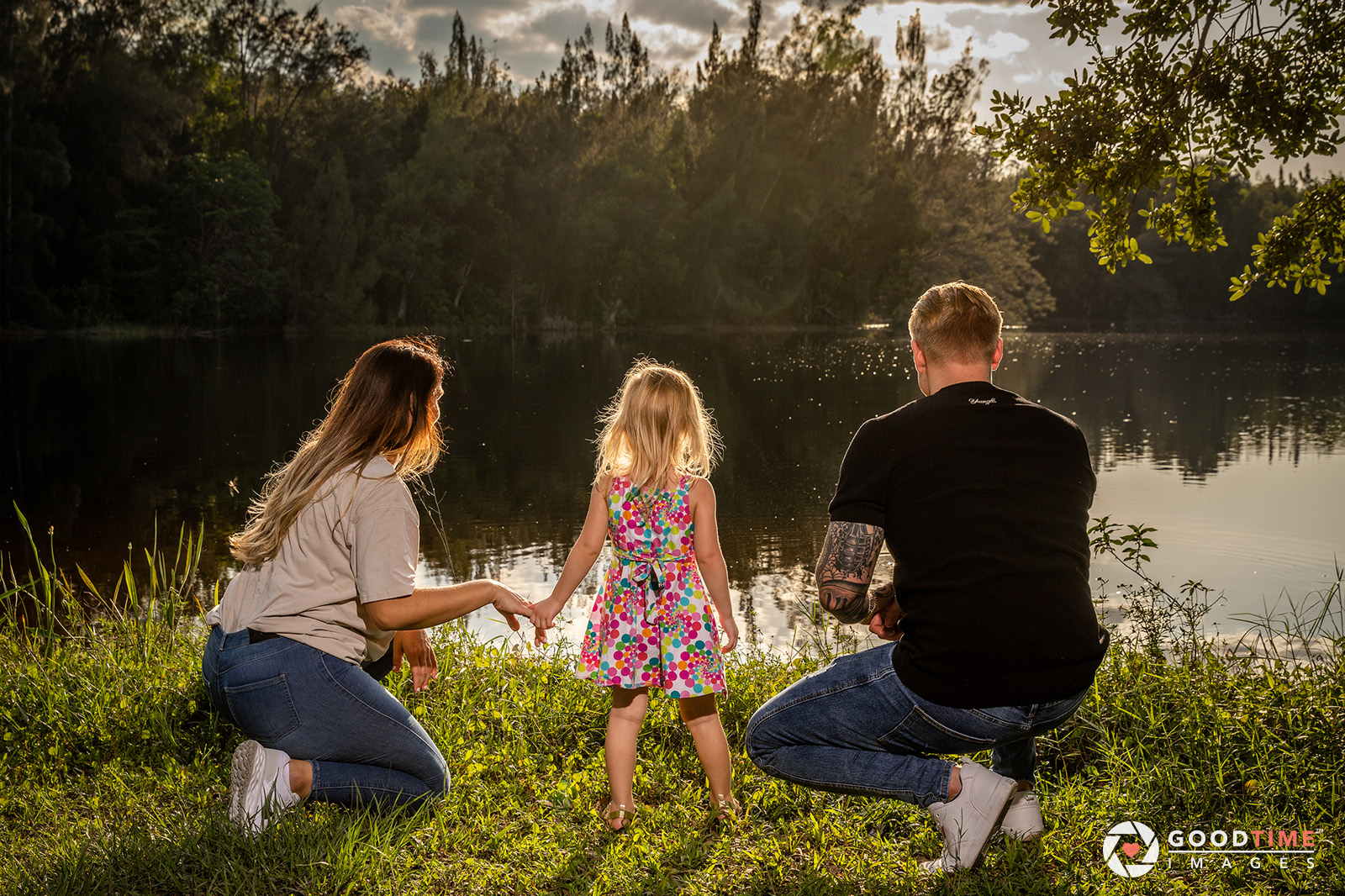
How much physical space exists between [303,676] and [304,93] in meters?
52.2

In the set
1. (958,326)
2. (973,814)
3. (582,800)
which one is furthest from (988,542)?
(582,800)

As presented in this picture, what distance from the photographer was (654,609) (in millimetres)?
3404

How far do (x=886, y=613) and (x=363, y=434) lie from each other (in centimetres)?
174

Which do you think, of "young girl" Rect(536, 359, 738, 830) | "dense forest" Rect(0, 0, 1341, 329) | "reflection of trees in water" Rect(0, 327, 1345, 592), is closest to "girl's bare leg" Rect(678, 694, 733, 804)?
"young girl" Rect(536, 359, 738, 830)

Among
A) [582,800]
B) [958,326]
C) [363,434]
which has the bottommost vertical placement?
[582,800]

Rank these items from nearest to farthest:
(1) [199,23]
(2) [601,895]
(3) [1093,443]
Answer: (2) [601,895], (3) [1093,443], (1) [199,23]

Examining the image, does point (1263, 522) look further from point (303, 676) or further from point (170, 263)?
point (170, 263)

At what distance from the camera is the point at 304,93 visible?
4906 cm

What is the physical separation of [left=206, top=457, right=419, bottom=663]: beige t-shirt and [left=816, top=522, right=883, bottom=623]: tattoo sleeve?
1263mm

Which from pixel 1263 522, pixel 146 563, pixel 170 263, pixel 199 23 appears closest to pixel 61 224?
pixel 170 263

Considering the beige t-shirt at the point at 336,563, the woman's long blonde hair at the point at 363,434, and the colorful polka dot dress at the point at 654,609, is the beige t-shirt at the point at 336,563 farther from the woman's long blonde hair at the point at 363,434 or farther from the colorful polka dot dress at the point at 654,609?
the colorful polka dot dress at the point at 654,609

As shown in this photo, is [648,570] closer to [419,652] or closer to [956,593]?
[419,652]

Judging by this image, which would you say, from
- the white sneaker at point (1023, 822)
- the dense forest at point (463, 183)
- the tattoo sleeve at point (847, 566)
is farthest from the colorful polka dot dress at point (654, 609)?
the dense forest at point (463, 183)

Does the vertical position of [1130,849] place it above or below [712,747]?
below
